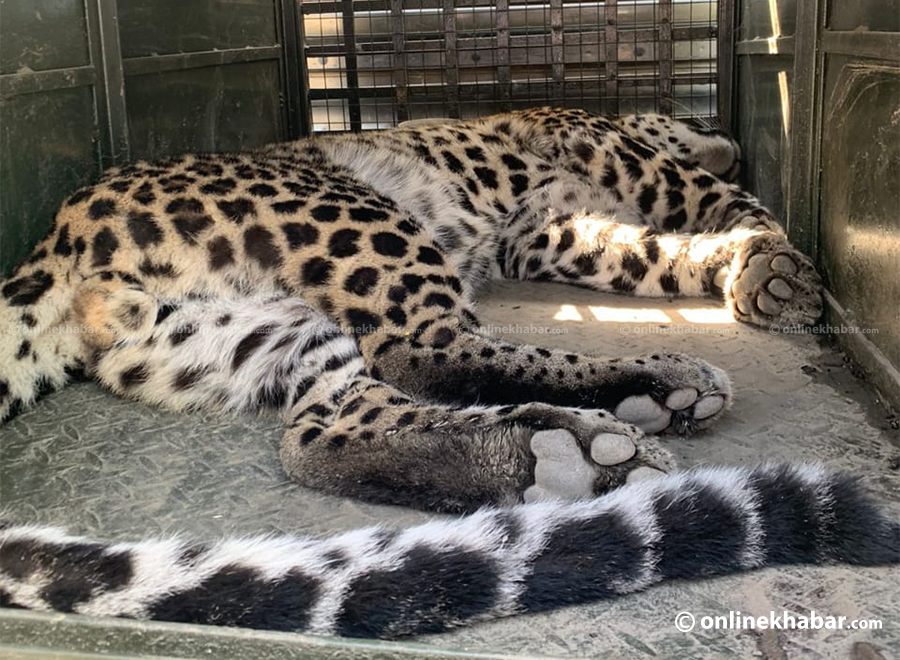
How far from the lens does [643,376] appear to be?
298cm

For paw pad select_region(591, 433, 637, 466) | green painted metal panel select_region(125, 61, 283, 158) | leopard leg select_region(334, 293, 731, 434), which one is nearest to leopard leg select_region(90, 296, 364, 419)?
leopard leg select_region(334, 293, 731, 434)

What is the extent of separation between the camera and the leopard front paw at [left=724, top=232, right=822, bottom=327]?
3.86 metres

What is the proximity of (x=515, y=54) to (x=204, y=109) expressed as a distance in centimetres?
210

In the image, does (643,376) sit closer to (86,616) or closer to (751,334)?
(751,334)

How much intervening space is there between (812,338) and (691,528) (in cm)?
188

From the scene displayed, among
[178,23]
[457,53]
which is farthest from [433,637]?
[457,53]

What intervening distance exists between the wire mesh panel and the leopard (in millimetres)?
1188

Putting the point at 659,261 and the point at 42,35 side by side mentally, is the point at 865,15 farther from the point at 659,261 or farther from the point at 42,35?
the point at 42,35

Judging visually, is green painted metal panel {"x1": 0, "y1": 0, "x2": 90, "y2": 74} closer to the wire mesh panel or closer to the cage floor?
the cage floor
